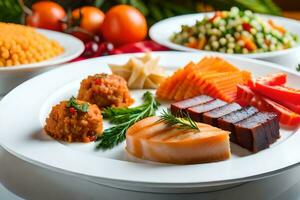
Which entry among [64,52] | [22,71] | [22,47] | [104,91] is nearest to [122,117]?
[104,91]

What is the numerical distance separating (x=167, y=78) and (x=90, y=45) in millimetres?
923

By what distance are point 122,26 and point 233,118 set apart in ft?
5.36

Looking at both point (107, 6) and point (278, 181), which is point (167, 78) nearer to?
point (278, 181)

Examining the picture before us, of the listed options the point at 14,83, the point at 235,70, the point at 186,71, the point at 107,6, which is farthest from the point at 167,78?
the point at 107,6

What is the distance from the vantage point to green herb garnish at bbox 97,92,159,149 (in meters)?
1.98

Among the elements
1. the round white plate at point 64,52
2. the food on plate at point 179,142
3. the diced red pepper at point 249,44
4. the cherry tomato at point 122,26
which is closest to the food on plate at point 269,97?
the food on plate at point 179,142

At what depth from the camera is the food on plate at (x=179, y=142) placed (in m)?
1.77

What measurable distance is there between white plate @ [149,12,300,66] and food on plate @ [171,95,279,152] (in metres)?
0.79

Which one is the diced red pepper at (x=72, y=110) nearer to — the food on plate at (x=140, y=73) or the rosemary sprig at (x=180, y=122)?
the rosemary sprig at (x=180, y=122)

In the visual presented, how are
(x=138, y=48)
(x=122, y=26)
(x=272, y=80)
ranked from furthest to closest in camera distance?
(x=122, y=26)
(x=138, y=48)
(x=272, y=80)

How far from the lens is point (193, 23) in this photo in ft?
12.2

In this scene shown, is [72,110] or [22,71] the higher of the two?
[72,110]

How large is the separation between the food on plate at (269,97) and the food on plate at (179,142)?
0.43 meters

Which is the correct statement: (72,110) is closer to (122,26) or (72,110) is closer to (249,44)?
(249,44)
